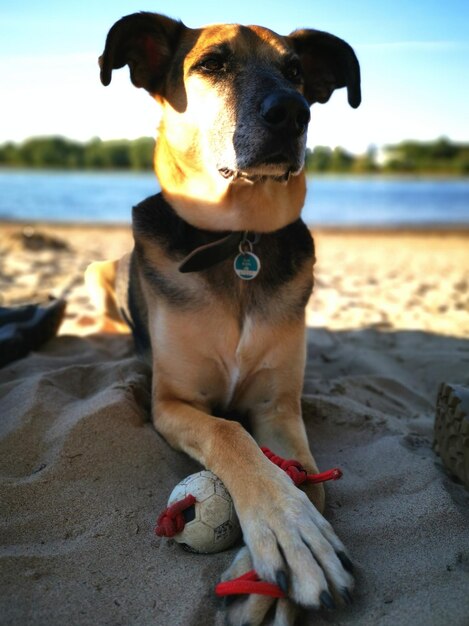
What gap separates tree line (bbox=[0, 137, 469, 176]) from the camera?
60562 millimetres

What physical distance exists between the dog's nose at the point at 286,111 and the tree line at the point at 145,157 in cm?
5735

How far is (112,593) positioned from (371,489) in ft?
4.14

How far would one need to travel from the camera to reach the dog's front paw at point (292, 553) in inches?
73.2

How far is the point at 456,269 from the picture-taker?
29.7 ft

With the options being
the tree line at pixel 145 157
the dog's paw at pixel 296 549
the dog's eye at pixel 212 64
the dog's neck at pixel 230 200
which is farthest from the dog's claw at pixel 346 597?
the tree line at pixel 145 157

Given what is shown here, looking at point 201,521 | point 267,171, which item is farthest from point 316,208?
point 201,521

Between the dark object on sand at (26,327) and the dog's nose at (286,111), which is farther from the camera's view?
the dark object on sand at (26,327)

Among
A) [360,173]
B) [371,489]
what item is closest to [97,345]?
[371,489]

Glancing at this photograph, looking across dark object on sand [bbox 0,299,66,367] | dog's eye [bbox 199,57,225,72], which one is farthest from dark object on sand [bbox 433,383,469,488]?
dark object on sand [bbox 0,299,66,367]

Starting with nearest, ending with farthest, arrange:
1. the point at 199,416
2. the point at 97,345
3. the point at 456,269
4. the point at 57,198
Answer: the point at 199,416, the point at 97,345, the point at 456,269, the point at 57,198

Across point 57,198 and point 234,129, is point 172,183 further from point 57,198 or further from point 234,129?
point 57,198

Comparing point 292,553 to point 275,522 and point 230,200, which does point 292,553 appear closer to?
point 275,522

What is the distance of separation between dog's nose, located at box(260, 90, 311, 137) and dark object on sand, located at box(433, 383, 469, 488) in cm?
148

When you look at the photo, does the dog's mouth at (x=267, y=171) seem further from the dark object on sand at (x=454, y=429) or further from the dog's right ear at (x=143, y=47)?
the dark object on sand at (x=454, y=429)
